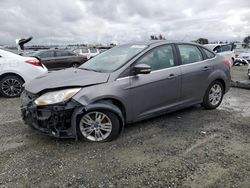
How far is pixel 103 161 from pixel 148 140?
89cm

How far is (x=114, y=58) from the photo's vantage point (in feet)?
13.5

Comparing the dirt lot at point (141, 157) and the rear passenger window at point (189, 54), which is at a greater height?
the rear passenger window at point (189, 54)

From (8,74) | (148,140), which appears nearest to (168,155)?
(148,140)

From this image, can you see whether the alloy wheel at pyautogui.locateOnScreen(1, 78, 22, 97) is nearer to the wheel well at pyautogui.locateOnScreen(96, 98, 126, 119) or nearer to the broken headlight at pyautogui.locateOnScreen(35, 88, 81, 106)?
the broken headlight at pyautogui.locateOnScreen(35, 88, 81, 106)

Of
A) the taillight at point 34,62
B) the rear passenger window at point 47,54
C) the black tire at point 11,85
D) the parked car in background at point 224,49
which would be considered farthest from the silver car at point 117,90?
the parked car in background at point 224,49

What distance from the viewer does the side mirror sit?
11.7 ft

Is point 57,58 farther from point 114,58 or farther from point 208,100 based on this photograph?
point 208,100

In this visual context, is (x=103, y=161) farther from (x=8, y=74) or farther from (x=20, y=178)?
(x=8, y=74)

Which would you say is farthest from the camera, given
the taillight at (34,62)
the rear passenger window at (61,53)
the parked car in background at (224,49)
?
the parked car in background at (224,49)

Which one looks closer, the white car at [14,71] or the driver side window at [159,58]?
the driver side window at [159,58]

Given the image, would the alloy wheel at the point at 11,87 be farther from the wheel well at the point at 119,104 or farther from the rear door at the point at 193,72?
the rear door at the point at 193,72

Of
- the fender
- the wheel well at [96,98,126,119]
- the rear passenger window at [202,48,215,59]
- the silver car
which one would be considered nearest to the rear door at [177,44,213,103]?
the silver car

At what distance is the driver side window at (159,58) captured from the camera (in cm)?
394

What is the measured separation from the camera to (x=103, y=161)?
2951 mm
